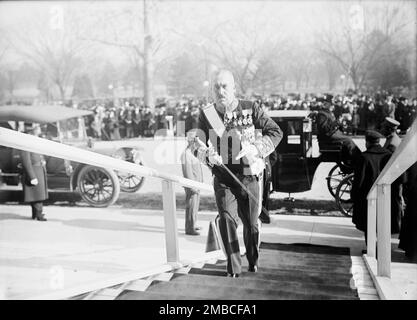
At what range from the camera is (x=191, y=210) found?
11.7ft

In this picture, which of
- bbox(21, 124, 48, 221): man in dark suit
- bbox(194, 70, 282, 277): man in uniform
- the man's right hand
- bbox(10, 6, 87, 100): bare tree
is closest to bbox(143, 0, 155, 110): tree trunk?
bbox(10, 6, 87, 100): bare tree

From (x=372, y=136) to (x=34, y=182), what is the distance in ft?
11.3

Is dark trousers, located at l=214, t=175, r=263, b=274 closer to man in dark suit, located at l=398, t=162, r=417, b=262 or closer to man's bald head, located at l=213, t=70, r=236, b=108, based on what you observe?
man's bald head, located at l=213, t=70, r=236, b=108

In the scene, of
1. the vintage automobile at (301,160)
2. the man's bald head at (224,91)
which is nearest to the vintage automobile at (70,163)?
the vintage automobile at (301,160)

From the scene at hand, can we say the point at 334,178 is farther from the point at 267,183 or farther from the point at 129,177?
the point at 129,177

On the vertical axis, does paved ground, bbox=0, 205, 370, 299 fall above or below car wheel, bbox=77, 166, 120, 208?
below

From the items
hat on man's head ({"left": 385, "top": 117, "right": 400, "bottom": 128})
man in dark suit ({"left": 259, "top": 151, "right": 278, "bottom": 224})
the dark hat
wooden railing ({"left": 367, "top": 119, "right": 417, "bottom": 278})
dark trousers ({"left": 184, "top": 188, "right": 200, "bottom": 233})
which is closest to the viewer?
wooden railing ({"left": 367, "top": 119, "right": 417, "bottom": 278})

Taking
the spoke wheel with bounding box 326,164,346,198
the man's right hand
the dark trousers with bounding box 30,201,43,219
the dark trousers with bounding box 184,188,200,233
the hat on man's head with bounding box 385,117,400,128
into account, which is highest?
the hat on man's head with bounding box 385,117,400,128

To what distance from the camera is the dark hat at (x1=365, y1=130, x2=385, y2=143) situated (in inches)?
127

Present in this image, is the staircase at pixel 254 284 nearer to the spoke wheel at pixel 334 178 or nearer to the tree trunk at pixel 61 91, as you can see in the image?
the spoke wheel at pixel 334 178

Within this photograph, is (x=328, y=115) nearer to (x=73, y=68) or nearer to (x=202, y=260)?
(x=202, y=260)

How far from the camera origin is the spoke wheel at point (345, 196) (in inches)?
137

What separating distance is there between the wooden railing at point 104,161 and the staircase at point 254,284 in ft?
0.78
